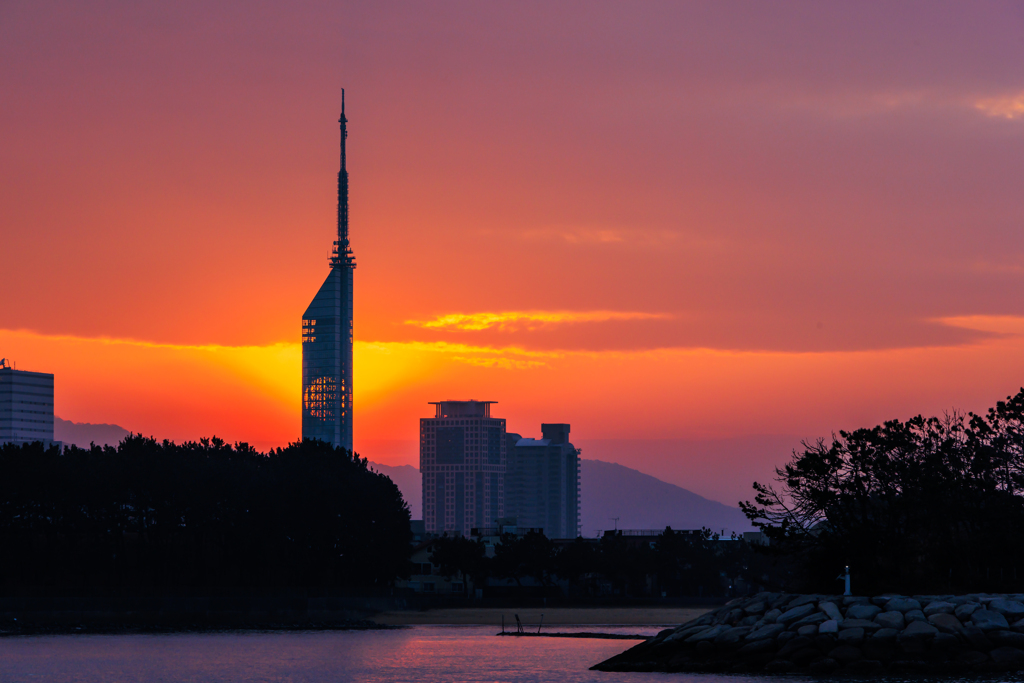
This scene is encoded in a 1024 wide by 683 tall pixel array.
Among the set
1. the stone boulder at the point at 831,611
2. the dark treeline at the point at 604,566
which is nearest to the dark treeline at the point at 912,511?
the stone boulder at the point at 831,611

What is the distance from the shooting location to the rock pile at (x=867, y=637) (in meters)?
53.8

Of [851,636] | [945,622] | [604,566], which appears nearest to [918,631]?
[945,622]

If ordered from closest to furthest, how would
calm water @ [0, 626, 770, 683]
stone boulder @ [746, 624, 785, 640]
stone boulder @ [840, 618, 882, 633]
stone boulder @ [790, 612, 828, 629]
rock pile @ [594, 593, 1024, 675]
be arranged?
rock pile @ [594, 593, 1024, 675] < stone boulder @ [840, 618, 882, 633] < stone boulder @ [790, 612, 828, 629] < stone boulder @ [746, 624, 785, 640] < calm water @ [0, 626, 770, 683]

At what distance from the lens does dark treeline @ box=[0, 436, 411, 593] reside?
128250 millimetres

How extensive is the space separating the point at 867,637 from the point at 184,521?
303 feet

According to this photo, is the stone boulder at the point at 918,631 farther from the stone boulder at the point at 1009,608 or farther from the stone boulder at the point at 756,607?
the stone boulder at the point at 756,607

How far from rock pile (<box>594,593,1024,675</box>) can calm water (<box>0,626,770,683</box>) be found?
2.18 metres

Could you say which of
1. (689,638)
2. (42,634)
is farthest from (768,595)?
(42,634)

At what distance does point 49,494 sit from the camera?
418 feet

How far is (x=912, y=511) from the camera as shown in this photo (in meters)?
63.2

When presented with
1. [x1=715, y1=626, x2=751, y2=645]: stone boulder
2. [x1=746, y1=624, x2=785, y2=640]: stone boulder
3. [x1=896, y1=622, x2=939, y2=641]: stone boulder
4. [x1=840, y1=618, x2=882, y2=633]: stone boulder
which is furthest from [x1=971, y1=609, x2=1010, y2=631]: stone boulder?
[x1=715, y1=626, x2=751, y2=645]: stone boulder

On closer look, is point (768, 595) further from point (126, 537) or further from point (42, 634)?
point (126, 537)

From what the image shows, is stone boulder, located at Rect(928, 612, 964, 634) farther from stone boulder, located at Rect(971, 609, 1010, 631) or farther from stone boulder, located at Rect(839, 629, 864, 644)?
stone boulder, located at Rect(839, 629, 864, 644)

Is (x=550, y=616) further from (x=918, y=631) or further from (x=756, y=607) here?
(x=918, y=631)
